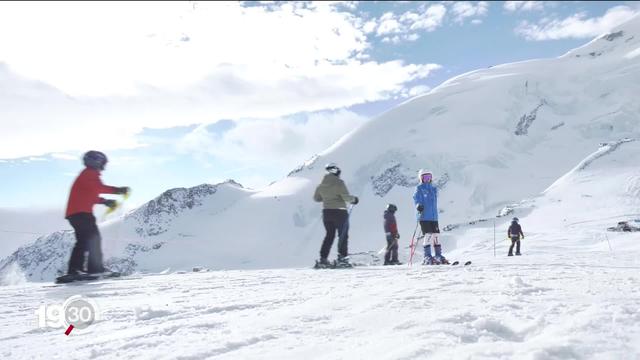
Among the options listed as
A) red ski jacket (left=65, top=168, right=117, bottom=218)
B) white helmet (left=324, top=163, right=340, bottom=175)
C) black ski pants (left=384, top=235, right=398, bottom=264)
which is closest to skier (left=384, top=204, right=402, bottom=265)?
black ski pants (left=384, top=235, right=398, bottom=264)

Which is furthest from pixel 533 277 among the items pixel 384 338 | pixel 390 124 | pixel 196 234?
pixel 196 234

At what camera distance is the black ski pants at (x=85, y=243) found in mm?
8969

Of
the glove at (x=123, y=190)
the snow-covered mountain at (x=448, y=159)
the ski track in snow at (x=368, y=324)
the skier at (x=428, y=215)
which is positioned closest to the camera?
the ski track in snow at (x=368, y=324)

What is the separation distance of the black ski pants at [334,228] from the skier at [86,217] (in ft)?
13.9

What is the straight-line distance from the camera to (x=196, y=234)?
171 meters

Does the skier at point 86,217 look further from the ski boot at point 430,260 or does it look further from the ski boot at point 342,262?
the ski boot at point 430,260

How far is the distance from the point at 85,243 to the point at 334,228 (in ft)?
15.5

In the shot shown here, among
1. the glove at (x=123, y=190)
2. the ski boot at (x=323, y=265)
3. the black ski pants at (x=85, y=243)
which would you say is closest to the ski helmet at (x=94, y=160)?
the glove at (x=123, y=190)

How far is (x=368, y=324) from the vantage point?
3.76 m

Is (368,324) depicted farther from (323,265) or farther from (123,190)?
(123,190)

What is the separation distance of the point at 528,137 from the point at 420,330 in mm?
140664

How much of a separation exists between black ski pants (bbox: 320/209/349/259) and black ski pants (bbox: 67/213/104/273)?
13.9ft

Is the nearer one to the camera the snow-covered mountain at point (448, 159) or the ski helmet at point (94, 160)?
the ski helmet at point (94, 160)

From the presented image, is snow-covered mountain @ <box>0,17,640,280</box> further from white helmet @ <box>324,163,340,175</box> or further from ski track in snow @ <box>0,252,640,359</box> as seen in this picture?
ski track in snow @ <box>0,252,640,359</box>
